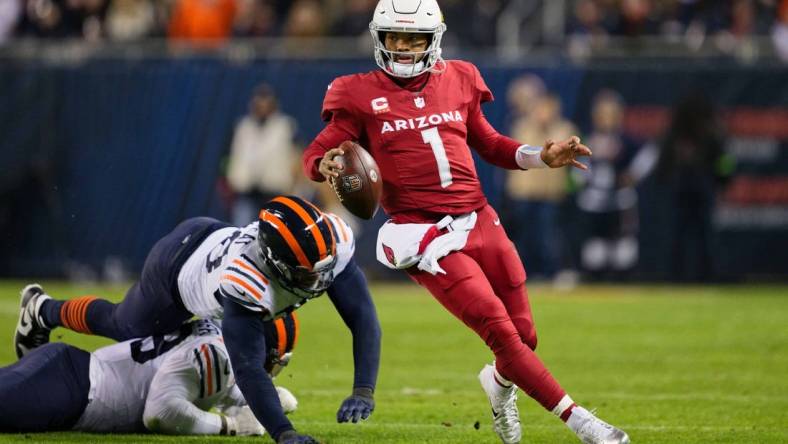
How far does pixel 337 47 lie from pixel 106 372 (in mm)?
9035

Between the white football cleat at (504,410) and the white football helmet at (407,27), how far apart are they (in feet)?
4.80

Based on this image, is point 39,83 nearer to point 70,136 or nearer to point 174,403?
point 70,136

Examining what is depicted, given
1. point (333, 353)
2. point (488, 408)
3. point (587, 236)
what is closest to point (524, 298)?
point (488, 408)

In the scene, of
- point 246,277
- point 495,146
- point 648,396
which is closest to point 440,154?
point 495,146

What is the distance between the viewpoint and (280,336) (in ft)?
20.3

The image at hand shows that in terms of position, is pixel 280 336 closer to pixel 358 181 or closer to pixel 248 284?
pixel 248 284

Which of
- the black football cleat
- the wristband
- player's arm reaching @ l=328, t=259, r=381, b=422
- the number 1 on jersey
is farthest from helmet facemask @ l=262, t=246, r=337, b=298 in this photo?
the black football cleat

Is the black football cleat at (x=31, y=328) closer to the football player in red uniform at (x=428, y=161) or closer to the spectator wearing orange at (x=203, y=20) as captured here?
the football player in red uniform at (x=428, y=161)

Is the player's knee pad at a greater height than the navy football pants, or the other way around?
the player's knee pad

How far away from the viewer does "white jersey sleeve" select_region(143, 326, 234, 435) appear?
606cm

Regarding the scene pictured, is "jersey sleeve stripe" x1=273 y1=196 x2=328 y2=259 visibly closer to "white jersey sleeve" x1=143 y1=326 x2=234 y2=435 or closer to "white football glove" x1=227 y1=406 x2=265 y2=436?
"white jersey sleeve" x1=143 y1=326 x2=234 y2=435

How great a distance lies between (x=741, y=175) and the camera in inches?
558

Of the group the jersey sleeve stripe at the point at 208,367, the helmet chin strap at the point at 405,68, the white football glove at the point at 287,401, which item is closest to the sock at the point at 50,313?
the jersey sleeve stripe at the point at 208,367

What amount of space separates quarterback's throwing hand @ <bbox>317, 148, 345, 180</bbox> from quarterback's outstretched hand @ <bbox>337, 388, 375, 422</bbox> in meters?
0.98
